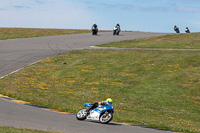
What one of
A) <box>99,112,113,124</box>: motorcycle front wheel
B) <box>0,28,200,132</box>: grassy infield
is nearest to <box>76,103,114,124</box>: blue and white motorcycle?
<box>99,112,113,124</box>: motorcycle front wheel

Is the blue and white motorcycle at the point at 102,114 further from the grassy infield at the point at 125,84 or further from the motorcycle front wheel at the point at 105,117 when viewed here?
the grassy infield at the point at 125,84

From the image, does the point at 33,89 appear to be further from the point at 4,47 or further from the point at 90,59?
the point at 4,47

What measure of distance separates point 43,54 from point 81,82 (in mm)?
12018

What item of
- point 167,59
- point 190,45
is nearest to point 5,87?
point 167,59

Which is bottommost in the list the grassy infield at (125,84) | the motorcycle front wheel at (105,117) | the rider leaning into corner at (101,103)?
the grassy infield at (125,84)

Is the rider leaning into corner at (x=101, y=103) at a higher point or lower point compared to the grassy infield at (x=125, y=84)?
higher

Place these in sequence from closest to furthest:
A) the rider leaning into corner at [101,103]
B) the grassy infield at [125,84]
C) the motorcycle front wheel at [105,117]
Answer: the motorcycle front wheel at [105,117]
the rider leaning into corner at [101,103]
the grassy infield at [125,84]

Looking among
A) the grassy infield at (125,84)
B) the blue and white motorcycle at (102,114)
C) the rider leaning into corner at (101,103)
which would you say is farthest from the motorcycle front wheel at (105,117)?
the grassy infield at (125,84)

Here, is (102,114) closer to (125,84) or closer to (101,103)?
(101,103)

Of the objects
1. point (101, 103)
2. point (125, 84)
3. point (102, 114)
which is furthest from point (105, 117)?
point (125, 84)

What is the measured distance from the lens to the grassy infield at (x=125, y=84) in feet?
53.6

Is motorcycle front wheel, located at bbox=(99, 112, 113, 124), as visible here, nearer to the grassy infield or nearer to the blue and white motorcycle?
the blue and white motorcycle

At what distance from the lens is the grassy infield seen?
643 inches

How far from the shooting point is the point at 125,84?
933 inches
